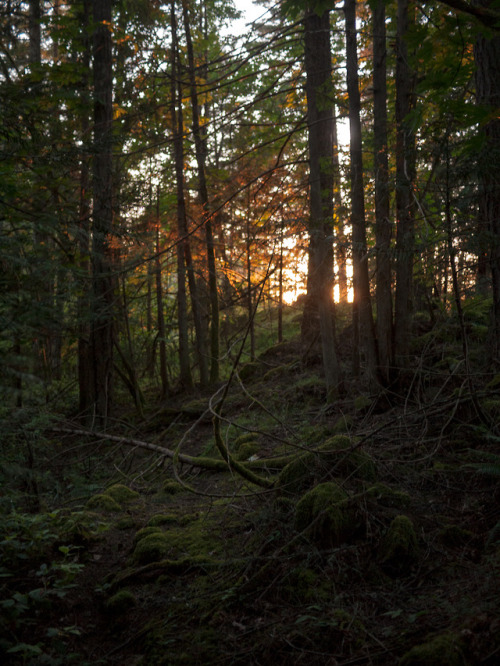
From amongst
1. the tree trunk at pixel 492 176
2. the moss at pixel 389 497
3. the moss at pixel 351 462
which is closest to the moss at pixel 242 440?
the moss at pixel 351 462

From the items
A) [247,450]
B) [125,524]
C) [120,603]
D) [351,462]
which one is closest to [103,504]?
[125,524]

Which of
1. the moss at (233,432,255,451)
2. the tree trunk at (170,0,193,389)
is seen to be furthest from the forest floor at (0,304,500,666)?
→ the tree trunk at (170,0,193,389)

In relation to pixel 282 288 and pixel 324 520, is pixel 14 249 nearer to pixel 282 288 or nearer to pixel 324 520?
pixel 324 520

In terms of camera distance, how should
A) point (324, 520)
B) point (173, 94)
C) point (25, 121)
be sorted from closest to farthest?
point (324, 520) < point (25, 121) < point (173, 94)

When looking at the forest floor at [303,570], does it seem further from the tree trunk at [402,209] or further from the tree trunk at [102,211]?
the tree trunk at [102,211]

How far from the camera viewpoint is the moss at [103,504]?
656 cm

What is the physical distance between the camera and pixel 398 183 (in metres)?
6.61

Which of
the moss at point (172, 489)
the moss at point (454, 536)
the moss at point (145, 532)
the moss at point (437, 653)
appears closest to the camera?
the moss at point (437, 653)

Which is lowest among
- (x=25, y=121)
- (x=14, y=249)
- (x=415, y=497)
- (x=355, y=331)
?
(x=415, y=497)

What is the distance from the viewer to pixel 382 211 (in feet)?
25.7

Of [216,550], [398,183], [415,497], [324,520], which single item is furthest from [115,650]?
[398,183]

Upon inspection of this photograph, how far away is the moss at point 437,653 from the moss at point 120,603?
2.47 metres

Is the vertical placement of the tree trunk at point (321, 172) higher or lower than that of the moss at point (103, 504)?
higher

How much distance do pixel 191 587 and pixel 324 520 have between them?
1.35m
